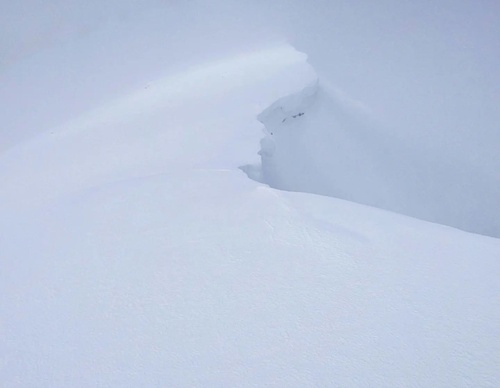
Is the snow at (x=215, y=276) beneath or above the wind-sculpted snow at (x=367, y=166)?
beneath

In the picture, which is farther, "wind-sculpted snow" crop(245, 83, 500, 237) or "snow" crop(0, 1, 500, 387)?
"wind-sculpted snow" crop(245, 83, 500, 237)

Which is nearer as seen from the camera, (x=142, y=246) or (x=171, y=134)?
(x=142, y=246)

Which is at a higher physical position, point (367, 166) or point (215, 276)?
point (367, 166)

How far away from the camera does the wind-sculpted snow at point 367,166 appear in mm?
3100

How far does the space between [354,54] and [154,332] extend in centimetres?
445

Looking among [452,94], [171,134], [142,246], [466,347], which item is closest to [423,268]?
[466,347]

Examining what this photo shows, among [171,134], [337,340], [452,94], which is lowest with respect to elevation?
[337,340]

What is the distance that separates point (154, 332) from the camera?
1067 millimetres

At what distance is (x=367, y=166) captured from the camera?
3.49m

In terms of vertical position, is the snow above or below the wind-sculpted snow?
below

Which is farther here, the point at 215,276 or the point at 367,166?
the point at 367,166

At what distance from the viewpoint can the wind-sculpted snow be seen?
122 inches

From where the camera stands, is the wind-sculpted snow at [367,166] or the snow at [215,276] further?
the wind-sculpted snow at [367,166]

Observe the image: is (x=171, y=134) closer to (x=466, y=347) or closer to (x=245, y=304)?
(x=245, y=304)
